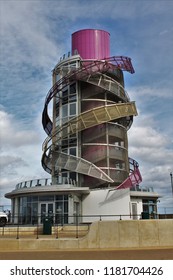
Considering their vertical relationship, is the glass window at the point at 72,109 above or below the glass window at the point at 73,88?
below

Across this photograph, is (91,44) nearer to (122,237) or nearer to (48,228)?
(48,228)

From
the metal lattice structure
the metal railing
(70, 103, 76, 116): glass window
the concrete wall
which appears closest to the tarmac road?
the metal railing

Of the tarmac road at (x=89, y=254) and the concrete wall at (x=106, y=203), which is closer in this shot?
the tarmac road at (x=89, y=254)

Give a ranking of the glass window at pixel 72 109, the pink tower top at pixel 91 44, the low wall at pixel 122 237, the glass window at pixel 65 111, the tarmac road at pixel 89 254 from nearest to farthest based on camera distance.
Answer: the tarmac road at pixel 89 254
the low wall at pixel 122 237
the glass window at pixel 72 109
the glass window at pixel 65 111
the pink tower top at pixel 91 44

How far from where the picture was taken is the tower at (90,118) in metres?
35.8

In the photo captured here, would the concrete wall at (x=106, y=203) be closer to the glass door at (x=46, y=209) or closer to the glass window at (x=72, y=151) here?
the glass door at (x=46, y=209)

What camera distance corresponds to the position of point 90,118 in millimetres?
35938

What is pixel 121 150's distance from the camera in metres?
38.4

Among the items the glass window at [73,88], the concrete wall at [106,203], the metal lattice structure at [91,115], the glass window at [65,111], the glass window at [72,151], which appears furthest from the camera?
the glass window at [73,88]

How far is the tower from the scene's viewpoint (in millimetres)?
35812

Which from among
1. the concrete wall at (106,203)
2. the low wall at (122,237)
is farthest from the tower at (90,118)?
the low wall at (122,237)

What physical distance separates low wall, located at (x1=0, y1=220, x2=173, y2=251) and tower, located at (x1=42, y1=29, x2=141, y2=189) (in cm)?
1390

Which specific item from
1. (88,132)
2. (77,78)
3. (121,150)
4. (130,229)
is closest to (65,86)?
(77,78)

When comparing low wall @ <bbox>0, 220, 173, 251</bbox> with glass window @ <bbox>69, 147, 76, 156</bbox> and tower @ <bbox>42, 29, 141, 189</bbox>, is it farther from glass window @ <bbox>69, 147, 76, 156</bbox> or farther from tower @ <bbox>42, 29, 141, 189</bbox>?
glass window @ <bbox>69, 147, 76, 156</bbox>
